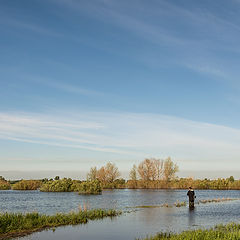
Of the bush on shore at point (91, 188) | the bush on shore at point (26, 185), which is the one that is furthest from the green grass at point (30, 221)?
the bush on shore at point (26, 185)

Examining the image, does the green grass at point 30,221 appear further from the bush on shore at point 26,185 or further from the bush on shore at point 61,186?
the bush on shore at point 26,185

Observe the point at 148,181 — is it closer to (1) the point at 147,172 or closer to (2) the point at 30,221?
(1) the point at 147,172

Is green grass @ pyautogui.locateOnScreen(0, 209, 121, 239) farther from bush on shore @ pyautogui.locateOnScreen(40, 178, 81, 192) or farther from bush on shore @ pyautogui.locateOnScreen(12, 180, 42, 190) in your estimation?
bush on shore @ pyautogui.locateOnScreen(12, 180, 42, 190)

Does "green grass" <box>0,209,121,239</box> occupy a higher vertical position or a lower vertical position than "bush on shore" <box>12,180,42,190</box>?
higher

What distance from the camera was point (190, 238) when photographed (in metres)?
14.4

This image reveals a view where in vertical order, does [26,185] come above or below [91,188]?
below

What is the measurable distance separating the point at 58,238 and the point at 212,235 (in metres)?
7.96

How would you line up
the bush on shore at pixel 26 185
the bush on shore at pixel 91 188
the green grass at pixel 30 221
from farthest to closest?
the bush on shore at pixel 26 185
the bush on shore at pixel 91 188
the green grass at pixel 30 221

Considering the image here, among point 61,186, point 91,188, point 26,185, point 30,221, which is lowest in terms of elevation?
point 26,185

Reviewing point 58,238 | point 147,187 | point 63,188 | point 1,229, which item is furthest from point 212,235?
point 147,187

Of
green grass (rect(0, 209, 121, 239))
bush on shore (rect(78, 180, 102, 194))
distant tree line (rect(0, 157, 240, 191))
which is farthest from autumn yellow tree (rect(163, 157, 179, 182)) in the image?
green grass (rect(0, 209, 121, 239))

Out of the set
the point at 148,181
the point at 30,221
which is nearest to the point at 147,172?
the point at 148,181

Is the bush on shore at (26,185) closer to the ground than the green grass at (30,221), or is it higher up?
closer to the ground

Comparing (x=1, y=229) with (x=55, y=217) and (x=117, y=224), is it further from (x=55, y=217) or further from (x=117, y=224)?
(x=117, y=224)
